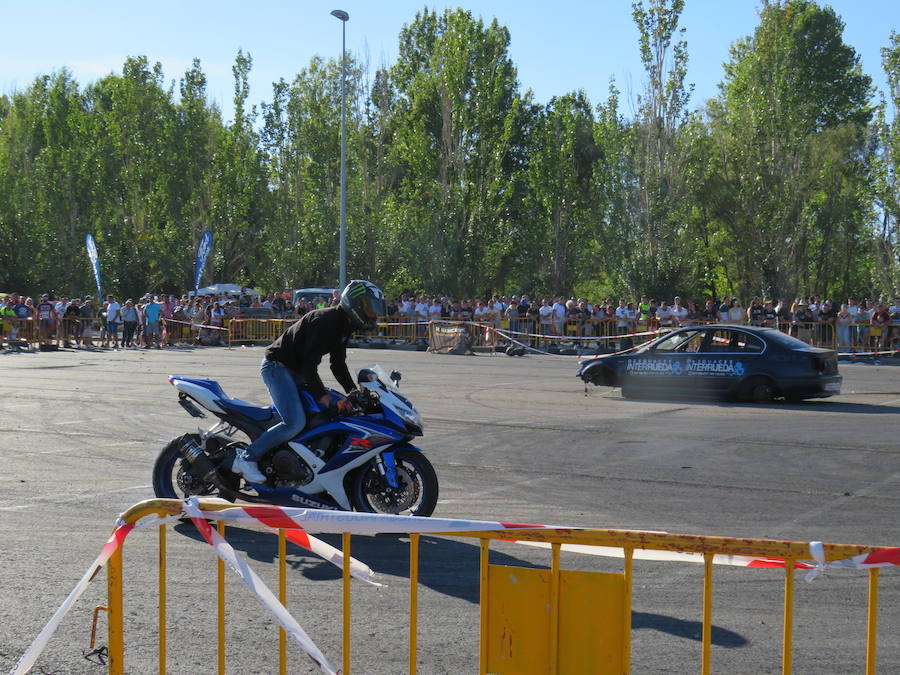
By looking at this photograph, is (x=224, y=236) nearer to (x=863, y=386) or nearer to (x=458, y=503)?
(x=863, y=386)

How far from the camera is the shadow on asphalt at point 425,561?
506cm

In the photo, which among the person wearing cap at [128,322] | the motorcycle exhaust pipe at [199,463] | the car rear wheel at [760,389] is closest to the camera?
the motorcycle exhaust pipe at [199,463]

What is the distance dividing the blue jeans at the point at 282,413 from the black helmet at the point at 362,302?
0.68 metres

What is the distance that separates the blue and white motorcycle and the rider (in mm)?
94

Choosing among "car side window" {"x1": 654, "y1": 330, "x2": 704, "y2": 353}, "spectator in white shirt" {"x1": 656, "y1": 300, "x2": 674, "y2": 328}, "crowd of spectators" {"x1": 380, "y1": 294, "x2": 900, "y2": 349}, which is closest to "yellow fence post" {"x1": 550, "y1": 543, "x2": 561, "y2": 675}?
"car side window" {"x1": 654, "y1": 330, "x2": 704, "y2": 353}

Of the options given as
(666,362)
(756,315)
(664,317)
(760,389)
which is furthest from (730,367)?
(664,317)

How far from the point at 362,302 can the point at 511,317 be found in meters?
25.2

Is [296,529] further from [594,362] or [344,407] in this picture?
[594,362]

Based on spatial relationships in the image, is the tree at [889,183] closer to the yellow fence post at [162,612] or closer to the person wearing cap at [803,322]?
the person wearing cap at [803,322]

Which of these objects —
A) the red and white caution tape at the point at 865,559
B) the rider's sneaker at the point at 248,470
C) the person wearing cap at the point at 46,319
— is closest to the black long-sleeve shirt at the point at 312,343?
the rider's sneaker at the point at 248,470

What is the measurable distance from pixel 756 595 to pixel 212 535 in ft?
10.8

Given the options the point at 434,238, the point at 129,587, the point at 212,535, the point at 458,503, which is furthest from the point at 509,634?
the point at 434,238

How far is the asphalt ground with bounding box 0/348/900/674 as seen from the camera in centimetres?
478

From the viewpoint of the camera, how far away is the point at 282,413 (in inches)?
283
